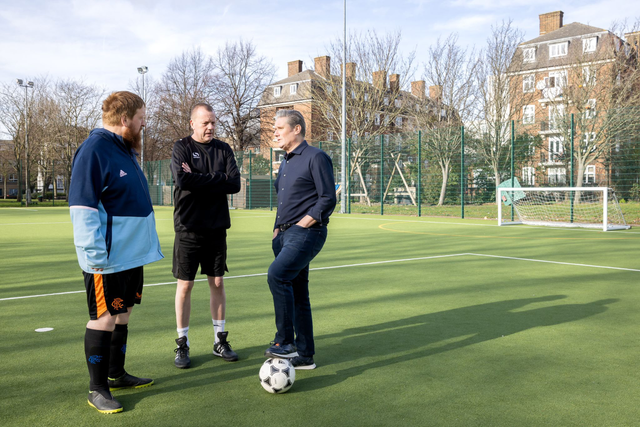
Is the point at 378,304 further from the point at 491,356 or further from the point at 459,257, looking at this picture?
the point at 459,257

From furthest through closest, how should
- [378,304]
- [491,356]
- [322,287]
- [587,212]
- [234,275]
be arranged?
[587,212]
[234,275]
[322,287]
[378,304]
[491,356]

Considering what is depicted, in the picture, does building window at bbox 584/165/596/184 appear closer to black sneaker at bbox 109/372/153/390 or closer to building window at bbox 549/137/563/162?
building window at bbox 549/137/563/162

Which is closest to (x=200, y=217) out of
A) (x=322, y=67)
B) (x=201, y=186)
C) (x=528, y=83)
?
(x=201, y=186)

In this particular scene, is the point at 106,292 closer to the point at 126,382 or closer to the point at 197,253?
the point at 126,382

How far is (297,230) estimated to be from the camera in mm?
3775

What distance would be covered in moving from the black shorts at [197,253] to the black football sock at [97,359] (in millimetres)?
909

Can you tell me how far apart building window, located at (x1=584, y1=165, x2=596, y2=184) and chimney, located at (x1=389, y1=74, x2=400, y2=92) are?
14.5 metres

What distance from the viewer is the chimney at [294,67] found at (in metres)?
61.4

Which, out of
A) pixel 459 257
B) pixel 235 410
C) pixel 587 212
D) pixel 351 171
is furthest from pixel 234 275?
pixel 351 171

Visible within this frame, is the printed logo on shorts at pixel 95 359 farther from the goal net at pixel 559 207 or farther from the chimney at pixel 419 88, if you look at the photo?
the chimney at pixel 419 88

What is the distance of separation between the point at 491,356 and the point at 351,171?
888 inches

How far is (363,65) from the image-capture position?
3331cm

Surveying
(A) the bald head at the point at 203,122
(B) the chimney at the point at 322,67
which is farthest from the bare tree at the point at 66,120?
(A) the bald head at the point at 203,122

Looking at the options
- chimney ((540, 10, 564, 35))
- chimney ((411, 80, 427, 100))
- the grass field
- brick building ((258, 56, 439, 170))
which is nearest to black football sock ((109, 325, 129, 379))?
the grass field
